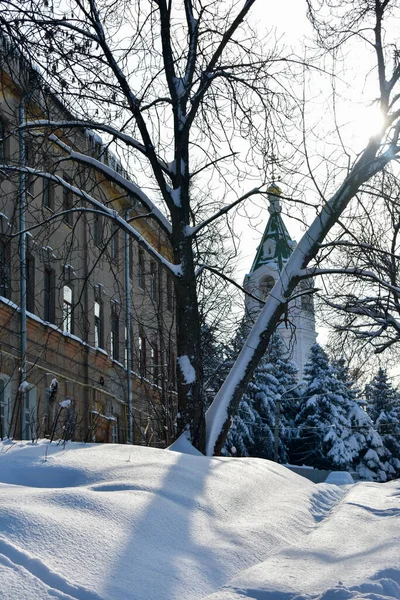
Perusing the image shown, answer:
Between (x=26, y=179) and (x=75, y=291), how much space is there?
62.3 feet

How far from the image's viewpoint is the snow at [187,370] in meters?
13.2

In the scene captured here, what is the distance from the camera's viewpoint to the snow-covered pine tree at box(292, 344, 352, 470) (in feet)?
201

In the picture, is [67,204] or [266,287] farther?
[266,287]

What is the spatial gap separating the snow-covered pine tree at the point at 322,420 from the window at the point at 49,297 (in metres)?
31.9

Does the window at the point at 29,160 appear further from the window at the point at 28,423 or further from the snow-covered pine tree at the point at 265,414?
the snow-covered pine tree at the point at 265,414

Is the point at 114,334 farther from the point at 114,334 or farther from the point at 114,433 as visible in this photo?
the point at 114,433

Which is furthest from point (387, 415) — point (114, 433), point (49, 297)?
point (49, 297)

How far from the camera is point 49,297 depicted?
29.9 meters

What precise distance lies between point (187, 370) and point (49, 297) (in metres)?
17.3

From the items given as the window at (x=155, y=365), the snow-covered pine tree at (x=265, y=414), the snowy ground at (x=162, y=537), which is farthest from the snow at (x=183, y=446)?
the snow-covered pine tree at (x=265, y=414)

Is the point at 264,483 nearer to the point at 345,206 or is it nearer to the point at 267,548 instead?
the point at 267,548

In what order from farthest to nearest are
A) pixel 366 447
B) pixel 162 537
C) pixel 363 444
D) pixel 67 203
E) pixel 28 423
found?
A: 1. pixel 366 447
2. pixel 363 444
3. pixel 67 203
4. pixel 28 423
5. pixel 162 537

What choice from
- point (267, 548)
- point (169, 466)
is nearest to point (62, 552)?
point (267, 548)

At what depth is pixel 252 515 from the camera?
7.28 m
